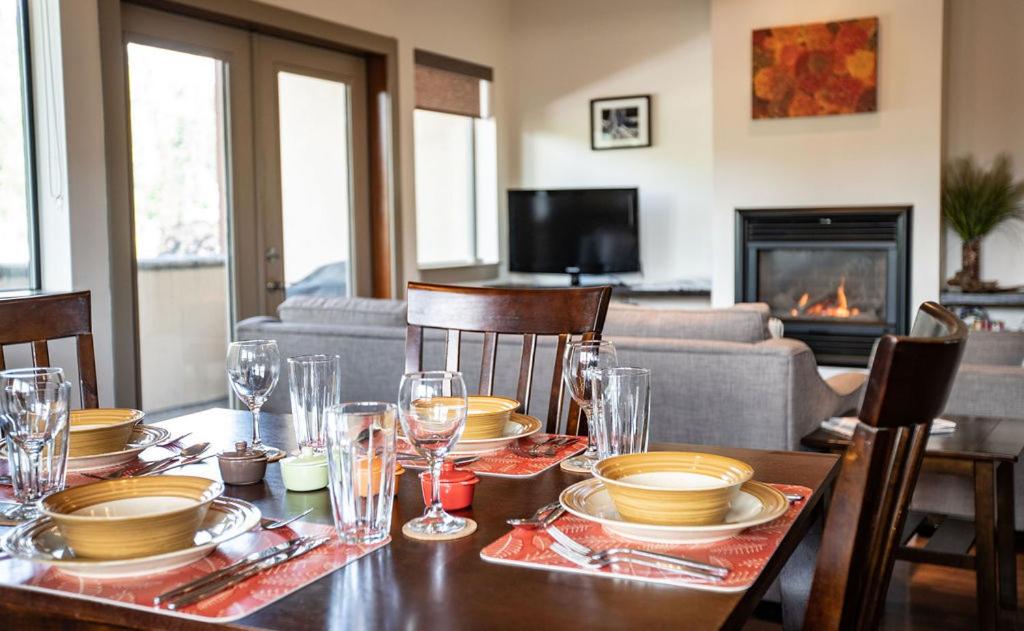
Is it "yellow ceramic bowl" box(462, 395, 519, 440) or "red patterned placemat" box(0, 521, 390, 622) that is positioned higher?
"yellow ceramic bowl" box(462, 395, 519, 440)

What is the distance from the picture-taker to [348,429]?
3.51 feet

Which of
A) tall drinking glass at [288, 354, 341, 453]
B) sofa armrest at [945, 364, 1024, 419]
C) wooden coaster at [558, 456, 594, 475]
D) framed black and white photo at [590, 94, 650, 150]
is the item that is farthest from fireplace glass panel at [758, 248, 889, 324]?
tall drinking glass at [288, 354, 341, 453]

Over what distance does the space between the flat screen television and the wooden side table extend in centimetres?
411

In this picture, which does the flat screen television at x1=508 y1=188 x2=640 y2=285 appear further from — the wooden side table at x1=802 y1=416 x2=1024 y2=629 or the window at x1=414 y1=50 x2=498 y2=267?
the wooden side table at x1=802 y1=416 x2=1024 y2=629

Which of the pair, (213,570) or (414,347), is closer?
(213,570)

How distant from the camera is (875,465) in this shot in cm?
91

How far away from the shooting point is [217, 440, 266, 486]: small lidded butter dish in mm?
1414

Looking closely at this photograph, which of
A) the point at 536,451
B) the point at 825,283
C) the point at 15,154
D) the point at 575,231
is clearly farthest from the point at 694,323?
the point at 575,231

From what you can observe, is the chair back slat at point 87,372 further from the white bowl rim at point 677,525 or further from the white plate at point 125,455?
the white bowl rim at point 677,525

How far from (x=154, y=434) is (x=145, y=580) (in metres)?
0.72

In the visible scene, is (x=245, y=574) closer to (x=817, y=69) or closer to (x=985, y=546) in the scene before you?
(x=985, y=546)

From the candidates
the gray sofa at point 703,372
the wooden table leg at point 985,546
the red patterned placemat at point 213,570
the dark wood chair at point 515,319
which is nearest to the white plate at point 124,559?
the red patterned placemat at point 213,570

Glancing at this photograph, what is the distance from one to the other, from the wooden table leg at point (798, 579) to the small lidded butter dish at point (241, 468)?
92 cm

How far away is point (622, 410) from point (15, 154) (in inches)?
138
